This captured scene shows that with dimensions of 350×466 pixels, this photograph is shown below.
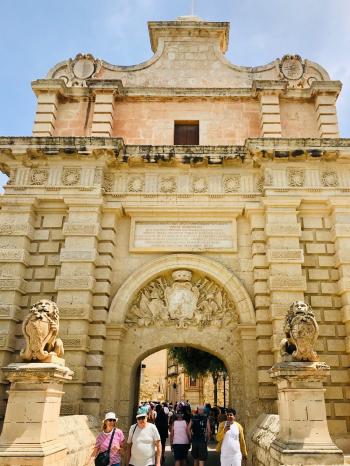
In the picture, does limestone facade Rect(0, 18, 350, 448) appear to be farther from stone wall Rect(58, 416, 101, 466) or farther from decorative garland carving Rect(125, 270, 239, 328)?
stone wall Rect(58, 416, 101, 466)

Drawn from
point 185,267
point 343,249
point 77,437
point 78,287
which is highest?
point 343,249

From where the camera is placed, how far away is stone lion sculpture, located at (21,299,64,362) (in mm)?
7023

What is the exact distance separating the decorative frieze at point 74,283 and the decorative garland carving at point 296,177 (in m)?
6.12

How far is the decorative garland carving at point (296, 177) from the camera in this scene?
1163cm

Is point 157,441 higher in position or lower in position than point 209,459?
higher

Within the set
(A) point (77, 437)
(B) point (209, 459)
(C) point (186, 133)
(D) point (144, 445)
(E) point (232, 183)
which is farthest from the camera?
(C) point (186, 133)

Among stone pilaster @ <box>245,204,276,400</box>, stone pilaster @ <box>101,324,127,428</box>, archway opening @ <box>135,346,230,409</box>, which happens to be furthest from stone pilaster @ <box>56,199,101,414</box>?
archway opening @ <box>135,346,230,409</box>

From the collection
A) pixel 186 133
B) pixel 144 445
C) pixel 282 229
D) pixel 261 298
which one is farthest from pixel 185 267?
pixel 144 445

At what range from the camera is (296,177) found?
38.4ft

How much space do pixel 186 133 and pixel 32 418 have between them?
31.6 ft

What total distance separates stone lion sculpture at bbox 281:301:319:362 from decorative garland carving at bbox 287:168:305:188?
4.87m

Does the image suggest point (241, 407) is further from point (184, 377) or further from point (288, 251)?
point (184, 377)

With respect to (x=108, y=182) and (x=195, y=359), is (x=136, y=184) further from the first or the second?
(x=195, y=359)

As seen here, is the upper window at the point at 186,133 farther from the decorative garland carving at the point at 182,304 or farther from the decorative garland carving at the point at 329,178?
the decorative garland carving at the point at 182,304
